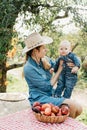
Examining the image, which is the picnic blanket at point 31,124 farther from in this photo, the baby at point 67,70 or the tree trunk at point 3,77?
the tree trunk at point 3,77

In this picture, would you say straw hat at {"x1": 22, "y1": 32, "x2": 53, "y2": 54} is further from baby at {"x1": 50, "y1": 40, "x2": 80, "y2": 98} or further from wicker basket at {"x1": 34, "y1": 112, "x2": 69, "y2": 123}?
wicker basket at {"x1": 34, "y1": 112, "x2": 69, "y2": 123}

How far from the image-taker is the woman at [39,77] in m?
4.20

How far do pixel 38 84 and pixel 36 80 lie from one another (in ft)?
0.19

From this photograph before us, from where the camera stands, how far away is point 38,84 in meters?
4.21

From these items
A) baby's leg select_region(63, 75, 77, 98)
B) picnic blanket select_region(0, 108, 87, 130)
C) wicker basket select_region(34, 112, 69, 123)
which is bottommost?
picnic blanket select_region(0, 108, 87, 130)

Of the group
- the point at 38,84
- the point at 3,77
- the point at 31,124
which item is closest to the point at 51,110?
the point at 31,124

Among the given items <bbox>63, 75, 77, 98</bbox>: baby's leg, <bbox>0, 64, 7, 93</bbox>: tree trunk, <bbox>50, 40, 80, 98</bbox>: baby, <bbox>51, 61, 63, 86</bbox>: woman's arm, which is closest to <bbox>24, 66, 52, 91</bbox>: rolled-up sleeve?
<bbox>51, 61, 63, 86</bbox>: woman's arm

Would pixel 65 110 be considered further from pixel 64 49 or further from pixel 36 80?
pixel 64 49

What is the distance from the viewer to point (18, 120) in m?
3.82

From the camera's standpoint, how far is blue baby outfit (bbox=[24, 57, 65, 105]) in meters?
4.20

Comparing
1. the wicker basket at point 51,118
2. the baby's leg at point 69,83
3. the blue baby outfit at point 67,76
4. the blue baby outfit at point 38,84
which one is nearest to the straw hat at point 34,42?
the blue baby outfit at point 38,84

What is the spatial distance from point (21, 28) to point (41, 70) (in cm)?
181

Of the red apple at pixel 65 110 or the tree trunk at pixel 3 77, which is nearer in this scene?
the red apple at pixel 65 110

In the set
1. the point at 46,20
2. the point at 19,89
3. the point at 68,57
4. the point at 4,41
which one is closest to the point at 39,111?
the point at 68,57
